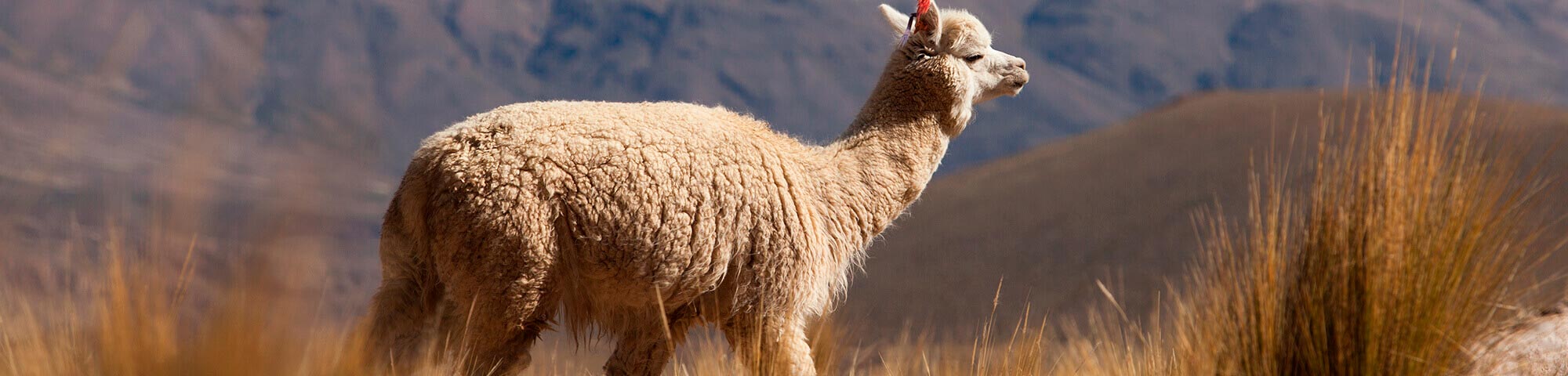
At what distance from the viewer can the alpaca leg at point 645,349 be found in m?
4.50

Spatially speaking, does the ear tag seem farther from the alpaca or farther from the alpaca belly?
the alpaca belly

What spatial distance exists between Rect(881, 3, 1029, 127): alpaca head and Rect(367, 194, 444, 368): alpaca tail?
6.36 ft

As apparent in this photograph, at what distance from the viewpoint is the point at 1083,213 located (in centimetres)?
3822

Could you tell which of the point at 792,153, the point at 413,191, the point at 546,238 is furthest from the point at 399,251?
the point at 792,153

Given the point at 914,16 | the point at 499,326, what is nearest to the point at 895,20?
the point at 914,16

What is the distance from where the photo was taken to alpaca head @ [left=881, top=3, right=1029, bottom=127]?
15.8 ft

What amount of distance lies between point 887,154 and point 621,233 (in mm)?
1280

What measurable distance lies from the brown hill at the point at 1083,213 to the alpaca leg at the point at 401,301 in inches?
856

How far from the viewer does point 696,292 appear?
4199mm

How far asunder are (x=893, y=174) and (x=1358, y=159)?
1687mm

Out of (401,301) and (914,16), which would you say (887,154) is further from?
(401,301)

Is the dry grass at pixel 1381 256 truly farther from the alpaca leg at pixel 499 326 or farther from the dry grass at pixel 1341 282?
the alpaca leg at pixel 499 326

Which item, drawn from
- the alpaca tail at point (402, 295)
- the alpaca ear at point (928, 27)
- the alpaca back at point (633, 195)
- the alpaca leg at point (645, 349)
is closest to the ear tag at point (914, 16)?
the alpaca ear at point (928, 27)

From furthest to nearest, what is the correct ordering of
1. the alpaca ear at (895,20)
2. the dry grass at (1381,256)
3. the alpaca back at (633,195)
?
the alpaca ear at (895,20), the alpaca back at (633,195), the dry grass at (1381,256)
